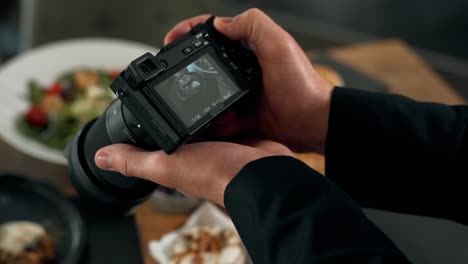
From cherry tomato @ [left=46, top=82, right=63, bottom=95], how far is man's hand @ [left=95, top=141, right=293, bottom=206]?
25.3 inches

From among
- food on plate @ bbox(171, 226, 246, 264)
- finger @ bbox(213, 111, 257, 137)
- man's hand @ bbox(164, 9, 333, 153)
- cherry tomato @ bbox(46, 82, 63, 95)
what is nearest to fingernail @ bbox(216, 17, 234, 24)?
man's hand @ bbox(164, 9, 333, 153)

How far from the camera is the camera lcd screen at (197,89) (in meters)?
0.68

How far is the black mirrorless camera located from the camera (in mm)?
662

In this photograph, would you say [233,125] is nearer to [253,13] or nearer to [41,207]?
[253,13]

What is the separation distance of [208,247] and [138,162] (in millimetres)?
361

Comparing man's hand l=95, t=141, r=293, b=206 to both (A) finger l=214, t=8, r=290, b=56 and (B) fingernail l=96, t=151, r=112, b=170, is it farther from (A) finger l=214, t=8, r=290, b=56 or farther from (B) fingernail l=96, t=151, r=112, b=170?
(A) finger l=214, t=8, r=290, b=56

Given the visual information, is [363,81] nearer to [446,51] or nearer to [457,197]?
Answer: [457,197]

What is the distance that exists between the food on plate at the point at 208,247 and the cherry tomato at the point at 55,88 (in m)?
0.48

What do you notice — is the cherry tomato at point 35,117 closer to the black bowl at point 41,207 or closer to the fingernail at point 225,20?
the black bowl at point 41,207

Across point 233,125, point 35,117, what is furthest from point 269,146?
point 35,117

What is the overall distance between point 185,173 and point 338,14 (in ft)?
7.18

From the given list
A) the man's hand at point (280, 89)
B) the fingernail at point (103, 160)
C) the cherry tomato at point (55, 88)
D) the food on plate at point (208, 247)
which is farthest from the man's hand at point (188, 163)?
the cherry tomato at point (55, 88)

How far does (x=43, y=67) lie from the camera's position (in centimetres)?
138

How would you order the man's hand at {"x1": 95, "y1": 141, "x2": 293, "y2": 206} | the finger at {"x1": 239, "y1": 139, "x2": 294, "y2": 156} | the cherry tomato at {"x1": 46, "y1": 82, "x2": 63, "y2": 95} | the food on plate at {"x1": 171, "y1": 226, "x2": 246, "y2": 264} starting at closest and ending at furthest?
1. the man's hand at {"x1": 95, "y1": 141, "x2": 293, "y2": 206}
2. the finger at {"x1": 239, "y1": 139, "x2": 294, "y2": 156}
3. the food on plate at {"x1": 171, "y1": 226, "x2": 246, "y2": 264}
4. the cherry tomato at {"x1": 46, "y1": 82, "x2": 63, "y2": 95}
